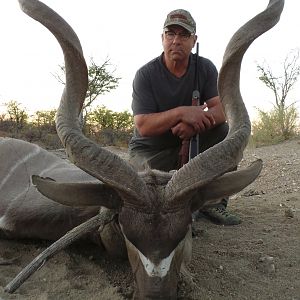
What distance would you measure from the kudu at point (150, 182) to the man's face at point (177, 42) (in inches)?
70.3

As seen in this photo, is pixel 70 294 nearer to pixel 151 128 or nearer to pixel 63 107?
pixel 63 107

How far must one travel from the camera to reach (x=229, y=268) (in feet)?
12.8

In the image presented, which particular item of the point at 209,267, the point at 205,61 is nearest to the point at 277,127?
the point at 205,61

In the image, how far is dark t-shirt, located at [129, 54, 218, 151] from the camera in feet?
18.3

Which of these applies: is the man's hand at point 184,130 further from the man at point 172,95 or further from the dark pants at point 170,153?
the dark pants at point 170,153

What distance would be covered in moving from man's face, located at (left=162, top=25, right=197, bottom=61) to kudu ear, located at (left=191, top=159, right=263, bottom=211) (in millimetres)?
2465

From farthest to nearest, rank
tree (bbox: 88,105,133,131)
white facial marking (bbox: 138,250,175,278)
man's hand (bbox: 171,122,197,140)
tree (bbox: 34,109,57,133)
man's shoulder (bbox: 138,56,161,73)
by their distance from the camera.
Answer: tree (bbox: 88,105,133,131) → tree (bbox: 34,109,57,133) → man's shoulder (bbox: 138,56,161,73) → man's hand (bbox: 171,122,197,140) → white facial marking (bbox: 138,250,175,278)

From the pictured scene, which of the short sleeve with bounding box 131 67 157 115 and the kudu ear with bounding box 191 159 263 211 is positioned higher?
the short sleeve with bounding box 131 67 157 115

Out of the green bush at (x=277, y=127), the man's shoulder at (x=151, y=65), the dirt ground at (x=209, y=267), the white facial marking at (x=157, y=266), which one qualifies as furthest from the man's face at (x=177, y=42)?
the green bush at (x=277, y=127)

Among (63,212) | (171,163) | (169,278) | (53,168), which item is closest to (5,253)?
(63,212)

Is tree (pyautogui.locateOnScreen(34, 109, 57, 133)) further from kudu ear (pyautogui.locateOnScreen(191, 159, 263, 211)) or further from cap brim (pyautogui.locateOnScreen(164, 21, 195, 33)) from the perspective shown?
kudu ear (pyautogui.locateOnScreen(191, 159, 263, 211))

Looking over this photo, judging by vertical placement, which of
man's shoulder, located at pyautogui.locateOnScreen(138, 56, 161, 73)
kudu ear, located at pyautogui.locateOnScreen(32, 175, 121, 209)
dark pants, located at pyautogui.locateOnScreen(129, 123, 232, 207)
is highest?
man's shoulder, located at pyautogui.locateOnScreen(138, 56, 161, 73)

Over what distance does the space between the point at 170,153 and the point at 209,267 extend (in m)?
2.03

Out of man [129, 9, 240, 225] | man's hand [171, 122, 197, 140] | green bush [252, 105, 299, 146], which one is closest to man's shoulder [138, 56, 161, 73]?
man [129, 9, 240, 225]
